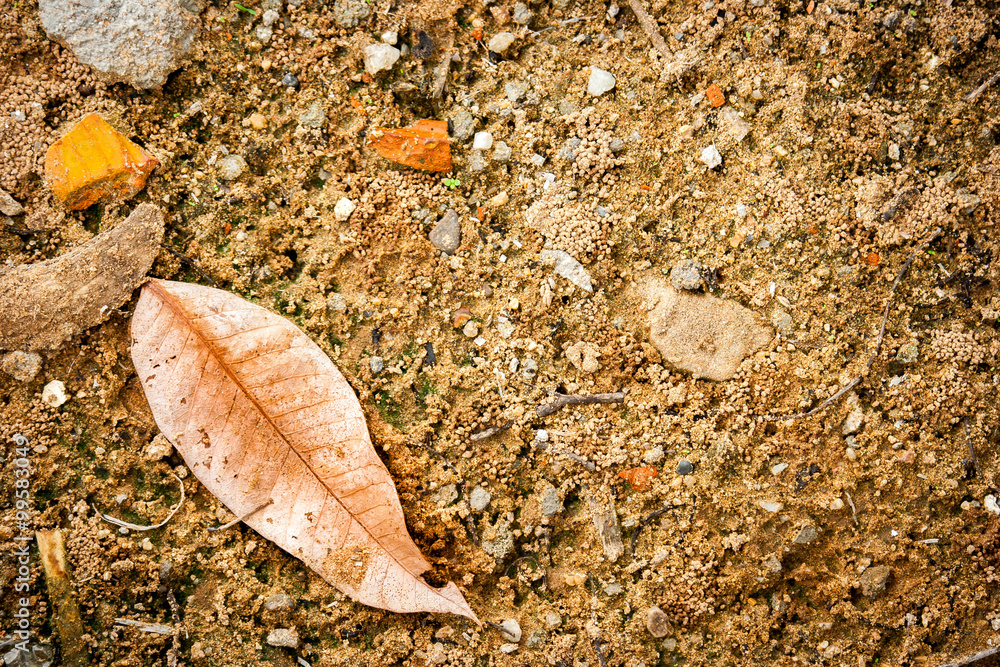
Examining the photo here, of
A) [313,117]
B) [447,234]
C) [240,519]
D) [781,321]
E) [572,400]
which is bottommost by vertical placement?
[240,519]

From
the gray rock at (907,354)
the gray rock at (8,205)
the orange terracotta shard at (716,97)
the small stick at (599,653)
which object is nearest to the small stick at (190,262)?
the gray rock at (8,205)

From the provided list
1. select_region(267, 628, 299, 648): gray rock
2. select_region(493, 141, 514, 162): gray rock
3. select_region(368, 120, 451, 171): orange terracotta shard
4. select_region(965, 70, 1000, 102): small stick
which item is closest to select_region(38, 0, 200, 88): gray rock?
select_region(368, 120, 451, 171): orange terracotta shard

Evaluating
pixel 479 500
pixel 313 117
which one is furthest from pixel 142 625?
pixel 313 117

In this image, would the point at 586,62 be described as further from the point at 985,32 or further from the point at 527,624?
the point at 527,624

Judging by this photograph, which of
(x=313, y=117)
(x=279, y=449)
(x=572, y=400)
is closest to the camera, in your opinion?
(x=279, y=449)

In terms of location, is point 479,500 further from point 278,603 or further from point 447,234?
point 447,234

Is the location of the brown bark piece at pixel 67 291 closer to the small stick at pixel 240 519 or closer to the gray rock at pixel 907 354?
the small stick at pixel 240 519
